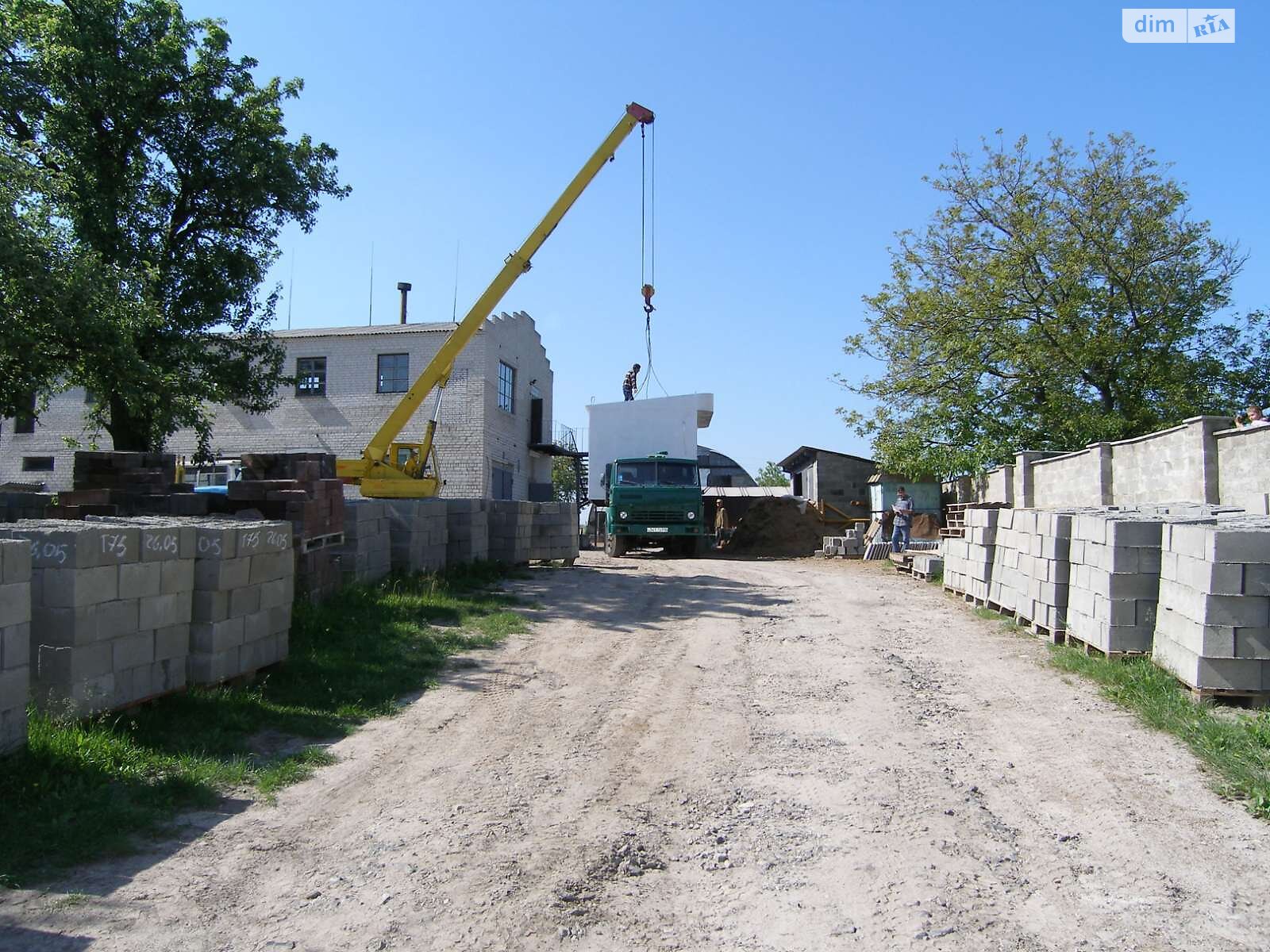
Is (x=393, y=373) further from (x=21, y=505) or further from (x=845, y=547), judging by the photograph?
(x=21, y=505)

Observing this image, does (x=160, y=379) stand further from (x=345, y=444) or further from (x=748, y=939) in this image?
(x=345, y=444)

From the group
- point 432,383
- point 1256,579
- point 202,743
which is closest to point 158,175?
point 432,383

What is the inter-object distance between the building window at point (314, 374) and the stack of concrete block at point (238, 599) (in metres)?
21.8

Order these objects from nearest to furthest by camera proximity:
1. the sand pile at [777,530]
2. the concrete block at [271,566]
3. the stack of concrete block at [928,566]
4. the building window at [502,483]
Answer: the concrete block at [271,566], the stack of concrete block at [928,566], the sand pile at [777,530], the building window at [502,483]

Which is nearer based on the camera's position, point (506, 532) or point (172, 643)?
point (172, 643)

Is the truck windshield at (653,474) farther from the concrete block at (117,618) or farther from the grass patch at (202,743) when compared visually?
the concrete block at (117,618)

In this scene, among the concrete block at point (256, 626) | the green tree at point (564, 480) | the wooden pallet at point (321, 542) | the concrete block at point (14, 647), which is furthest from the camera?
the green tree at point (564, 480)

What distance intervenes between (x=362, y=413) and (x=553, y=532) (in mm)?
12654

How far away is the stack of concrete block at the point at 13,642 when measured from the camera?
4906mm

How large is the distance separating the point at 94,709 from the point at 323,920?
280 cm

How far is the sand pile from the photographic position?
27750 millimetres

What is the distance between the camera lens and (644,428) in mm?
28031

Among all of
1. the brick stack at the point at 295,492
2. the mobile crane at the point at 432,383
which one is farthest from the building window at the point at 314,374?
the brick stack at the point at 295,492

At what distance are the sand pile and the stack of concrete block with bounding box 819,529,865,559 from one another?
2.01 m
